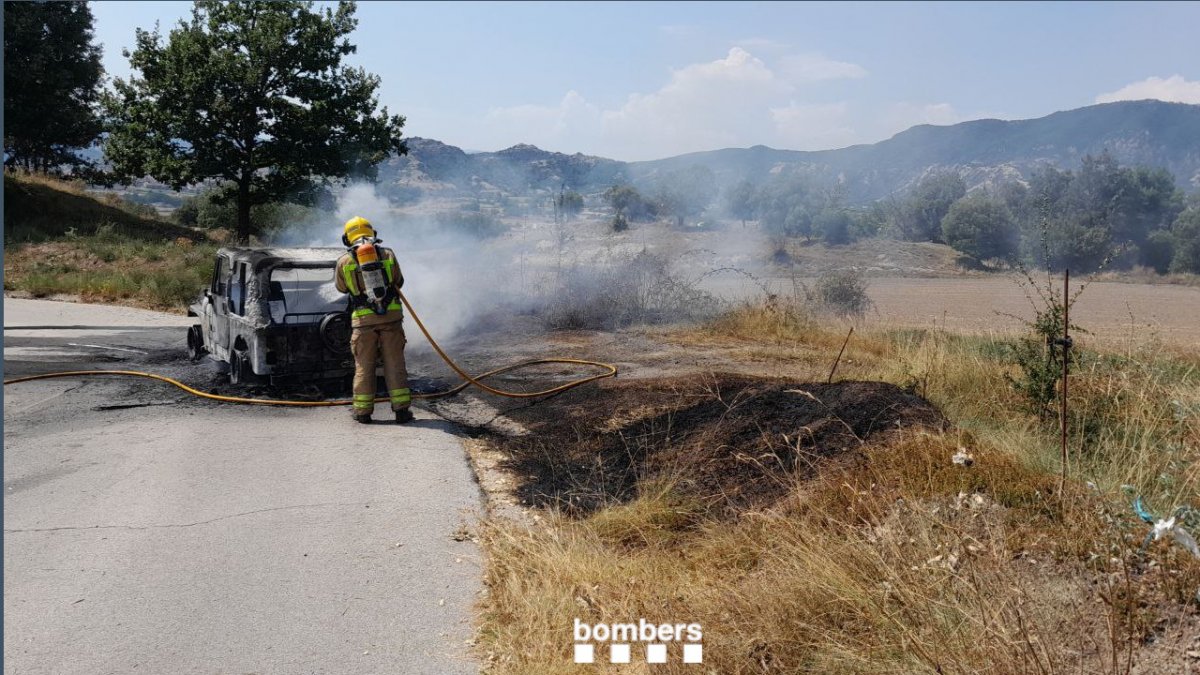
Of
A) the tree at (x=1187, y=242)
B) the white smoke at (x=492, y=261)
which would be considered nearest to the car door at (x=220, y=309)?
the white smoke at (x=492, y=261)

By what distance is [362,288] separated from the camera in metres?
8.40

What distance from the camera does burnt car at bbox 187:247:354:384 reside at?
29.9ft

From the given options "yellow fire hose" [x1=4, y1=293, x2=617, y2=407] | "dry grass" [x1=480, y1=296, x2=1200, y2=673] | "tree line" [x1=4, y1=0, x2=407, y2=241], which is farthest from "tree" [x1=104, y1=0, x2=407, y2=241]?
"dry grass" [x1=480, y1=296, x2=1200, y2=673]

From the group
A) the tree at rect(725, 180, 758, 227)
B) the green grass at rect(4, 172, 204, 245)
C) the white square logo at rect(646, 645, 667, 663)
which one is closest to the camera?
the white square logo at rect(646, 645, 667, 663)

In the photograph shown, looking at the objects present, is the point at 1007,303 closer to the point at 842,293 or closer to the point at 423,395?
the point at 842,293

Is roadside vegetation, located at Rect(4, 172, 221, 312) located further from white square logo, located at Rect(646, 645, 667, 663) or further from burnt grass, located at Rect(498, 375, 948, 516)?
white square logo, located at Rect(646, 645, 667, 663)

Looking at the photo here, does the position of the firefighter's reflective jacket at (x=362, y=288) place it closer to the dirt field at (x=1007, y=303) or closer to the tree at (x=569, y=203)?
the tree at (x=569, y=203)

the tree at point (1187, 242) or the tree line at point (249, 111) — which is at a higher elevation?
the tree line at point (249, 111)

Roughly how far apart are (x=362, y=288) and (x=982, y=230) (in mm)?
43079

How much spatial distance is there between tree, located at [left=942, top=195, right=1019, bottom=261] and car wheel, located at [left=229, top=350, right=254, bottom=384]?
41024 mm

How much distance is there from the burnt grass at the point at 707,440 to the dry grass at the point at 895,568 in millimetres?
207

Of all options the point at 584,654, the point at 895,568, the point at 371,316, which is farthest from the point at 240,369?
the point at 895,568

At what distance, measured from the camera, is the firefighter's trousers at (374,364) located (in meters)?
8.39

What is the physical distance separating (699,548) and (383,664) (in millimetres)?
1967
